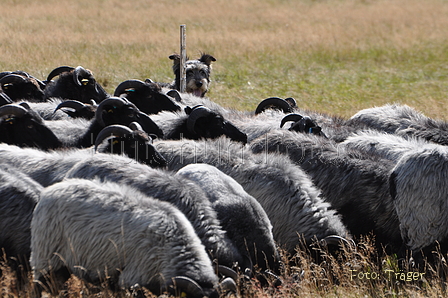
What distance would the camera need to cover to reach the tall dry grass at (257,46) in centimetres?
2225

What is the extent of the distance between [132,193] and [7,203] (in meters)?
1.52

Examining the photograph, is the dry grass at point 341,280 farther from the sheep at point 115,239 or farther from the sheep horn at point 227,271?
the sheep at point 115,239

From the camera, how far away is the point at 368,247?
23.5ft

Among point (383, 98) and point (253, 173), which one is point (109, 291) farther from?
point (383, 98)

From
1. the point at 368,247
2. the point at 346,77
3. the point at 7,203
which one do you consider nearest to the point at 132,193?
the point at 7,203

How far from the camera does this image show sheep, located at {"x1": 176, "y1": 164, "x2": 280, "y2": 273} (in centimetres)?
654

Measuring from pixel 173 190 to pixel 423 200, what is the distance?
118 inches

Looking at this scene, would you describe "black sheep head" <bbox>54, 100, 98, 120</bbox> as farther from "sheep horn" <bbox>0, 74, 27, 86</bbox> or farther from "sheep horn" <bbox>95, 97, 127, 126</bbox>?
"sheep horn" <bbox>0, 74, 27, 86</bbox>

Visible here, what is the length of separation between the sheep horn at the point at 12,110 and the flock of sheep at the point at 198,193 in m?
0.02

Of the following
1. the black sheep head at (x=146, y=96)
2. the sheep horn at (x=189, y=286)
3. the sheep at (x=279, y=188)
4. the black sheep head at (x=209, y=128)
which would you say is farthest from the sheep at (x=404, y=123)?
the sheep horn at (x=189, y=286)

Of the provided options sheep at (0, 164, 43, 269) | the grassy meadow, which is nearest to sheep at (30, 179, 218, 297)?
sheep at (0, 164, 43, 269)

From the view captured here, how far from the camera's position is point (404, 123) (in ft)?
36.1

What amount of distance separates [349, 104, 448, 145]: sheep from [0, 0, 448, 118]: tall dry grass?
7013 millimetres

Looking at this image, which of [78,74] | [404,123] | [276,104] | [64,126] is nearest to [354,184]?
[404,123]
